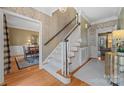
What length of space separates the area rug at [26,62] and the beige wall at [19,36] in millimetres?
212

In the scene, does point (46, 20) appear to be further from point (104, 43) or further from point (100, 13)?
point (104, 43)

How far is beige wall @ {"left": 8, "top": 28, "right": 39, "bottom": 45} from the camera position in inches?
42.8

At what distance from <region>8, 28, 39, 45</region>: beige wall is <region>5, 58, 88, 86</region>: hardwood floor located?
0.36 metres

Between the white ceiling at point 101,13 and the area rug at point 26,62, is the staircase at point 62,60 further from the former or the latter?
the white ceiling at point 101,13

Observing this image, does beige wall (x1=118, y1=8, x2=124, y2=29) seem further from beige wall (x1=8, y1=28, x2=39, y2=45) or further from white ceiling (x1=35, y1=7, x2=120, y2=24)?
beige wall (x1=8, y1=28, x2=39, y2=45)

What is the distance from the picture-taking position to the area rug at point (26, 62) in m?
1.21

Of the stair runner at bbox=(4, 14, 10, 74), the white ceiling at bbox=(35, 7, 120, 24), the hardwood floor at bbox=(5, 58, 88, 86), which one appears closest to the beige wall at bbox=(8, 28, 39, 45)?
the stair runner at bbox=(4, 14, 10, 74)

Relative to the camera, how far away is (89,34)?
4.18 ft

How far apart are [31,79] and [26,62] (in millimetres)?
238

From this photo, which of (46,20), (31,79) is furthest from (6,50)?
(46,20)

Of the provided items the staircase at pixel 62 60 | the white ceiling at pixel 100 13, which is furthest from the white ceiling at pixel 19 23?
the white ceiling at pixel 100 13

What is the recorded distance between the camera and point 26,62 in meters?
1.28

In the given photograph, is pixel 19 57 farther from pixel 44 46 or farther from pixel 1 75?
pixel 44 46
